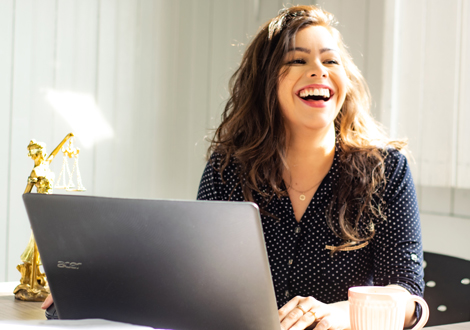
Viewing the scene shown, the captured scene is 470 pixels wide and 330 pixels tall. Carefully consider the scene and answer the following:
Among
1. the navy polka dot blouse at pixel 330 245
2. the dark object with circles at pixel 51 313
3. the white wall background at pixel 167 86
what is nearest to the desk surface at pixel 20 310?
the dark object with circles at pixel 51 313

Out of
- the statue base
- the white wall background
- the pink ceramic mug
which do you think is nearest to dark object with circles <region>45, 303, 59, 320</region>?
the statue base

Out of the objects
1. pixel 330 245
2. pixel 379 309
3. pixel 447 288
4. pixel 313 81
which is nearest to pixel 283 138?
pixel 313 81

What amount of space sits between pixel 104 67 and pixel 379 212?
192cm

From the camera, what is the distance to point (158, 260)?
79 centimetres

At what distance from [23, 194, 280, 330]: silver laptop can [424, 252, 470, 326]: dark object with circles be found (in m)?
0.77

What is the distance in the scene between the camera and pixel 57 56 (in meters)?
2.70

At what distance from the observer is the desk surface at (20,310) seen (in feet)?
3.47

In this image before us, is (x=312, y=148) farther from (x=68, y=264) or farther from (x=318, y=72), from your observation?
(x=68, y=264)

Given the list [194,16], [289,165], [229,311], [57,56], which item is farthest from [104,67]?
[229,311]

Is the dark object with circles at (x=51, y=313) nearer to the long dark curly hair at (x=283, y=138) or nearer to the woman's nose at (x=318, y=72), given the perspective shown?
the long dark curly hair at (x=283, y=138)

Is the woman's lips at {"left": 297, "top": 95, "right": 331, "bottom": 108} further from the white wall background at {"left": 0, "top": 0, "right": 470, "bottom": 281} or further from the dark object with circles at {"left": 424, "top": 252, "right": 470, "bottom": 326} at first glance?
the white wall background at {"left": 0, "top": 0, "right": 470, "bottom": 281}

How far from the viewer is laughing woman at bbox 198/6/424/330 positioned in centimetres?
138

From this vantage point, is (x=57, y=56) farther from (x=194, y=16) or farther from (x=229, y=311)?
(x=229, y=311)

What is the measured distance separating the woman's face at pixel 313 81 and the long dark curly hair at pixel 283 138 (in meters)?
0.03
